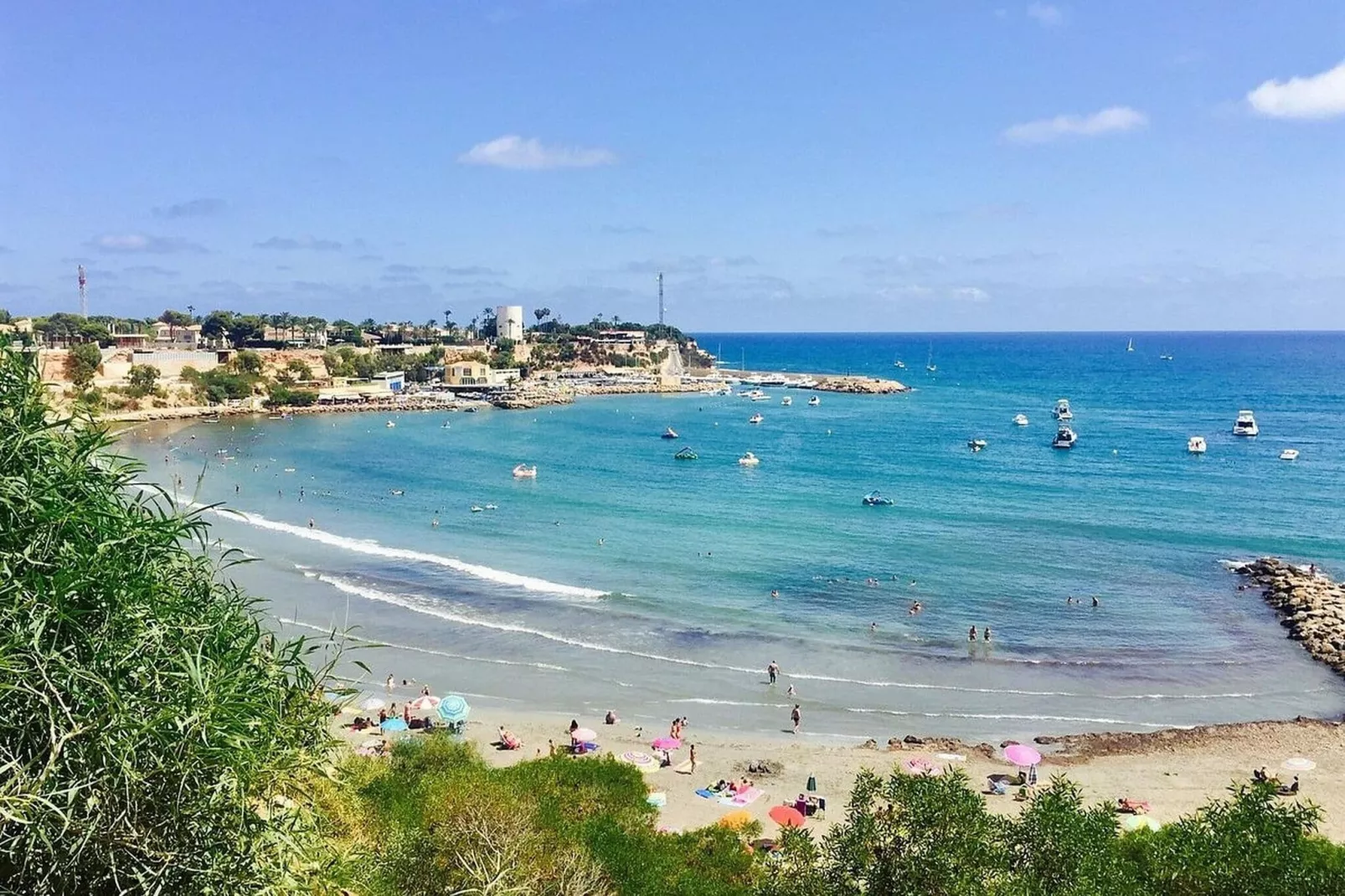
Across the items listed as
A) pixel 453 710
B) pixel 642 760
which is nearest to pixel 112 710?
pixel 642 760

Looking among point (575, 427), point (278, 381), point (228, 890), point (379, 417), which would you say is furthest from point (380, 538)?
point (278, 381)

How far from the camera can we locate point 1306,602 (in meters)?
35.4

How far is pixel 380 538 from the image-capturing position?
154 feet

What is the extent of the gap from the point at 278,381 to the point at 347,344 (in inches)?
1562

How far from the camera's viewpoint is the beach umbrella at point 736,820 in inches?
743

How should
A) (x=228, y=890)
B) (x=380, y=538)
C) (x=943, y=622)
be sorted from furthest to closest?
(x=380, y=538) < (x=943, y=622) < (x=228, y=890)

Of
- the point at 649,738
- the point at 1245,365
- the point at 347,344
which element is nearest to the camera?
the point at 649,738

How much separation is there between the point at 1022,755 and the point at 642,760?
364 inches

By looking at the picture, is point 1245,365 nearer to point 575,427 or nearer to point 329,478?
point 575,427

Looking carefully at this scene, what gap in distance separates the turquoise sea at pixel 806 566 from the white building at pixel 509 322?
10398 centimetres

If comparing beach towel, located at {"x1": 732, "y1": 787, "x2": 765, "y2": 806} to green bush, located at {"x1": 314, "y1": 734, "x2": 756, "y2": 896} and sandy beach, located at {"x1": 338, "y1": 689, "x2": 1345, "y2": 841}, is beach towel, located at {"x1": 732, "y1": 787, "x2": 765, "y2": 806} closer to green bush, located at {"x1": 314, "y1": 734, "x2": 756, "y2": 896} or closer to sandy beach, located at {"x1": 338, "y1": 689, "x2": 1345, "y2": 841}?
sandy beach, located at {"x1": 338, "y1": 689, "x2": 1345, "y2": 841}

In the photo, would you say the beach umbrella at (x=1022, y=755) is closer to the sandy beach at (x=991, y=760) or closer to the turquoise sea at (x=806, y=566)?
the sandy beach at (x=991, y=760)

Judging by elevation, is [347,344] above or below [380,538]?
above

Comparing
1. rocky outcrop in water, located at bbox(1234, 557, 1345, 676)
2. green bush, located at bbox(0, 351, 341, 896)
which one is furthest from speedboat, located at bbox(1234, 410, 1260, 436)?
green bush, located at bbox(0, 351, 341, 896)
